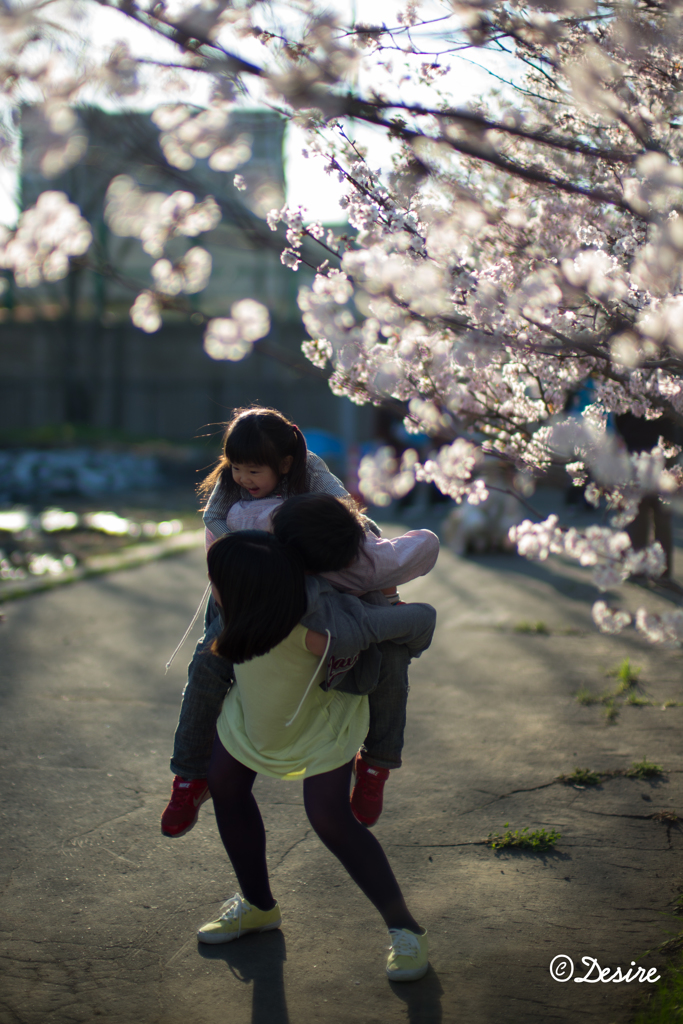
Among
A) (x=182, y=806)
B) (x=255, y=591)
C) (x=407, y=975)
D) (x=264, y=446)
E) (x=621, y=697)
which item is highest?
(x=264, y=446)

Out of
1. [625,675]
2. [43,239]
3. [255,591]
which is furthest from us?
[625,675]

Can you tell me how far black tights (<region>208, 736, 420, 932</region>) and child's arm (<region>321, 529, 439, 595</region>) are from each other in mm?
487

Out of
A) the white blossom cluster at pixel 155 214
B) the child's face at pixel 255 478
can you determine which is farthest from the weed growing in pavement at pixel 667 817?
the white blossom cluster at pixel 155 214

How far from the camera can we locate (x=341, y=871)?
283 centimetres

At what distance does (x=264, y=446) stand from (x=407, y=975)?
1.47 meters

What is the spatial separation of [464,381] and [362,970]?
6.79 ft

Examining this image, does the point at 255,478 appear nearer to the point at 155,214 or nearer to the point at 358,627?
the point at 358,627

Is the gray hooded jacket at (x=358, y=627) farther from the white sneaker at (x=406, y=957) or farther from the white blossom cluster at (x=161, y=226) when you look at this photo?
the white blossom cluster at (x=161, y=226)

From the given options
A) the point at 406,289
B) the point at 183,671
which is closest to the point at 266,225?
the point at 406,289

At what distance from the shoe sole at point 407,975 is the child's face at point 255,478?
135 centimetres

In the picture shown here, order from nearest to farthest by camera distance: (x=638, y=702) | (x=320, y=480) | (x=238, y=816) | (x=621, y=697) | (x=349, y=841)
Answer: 1. (x=349, y=841)
2. (x=238, y=816)
3. (x=320, y=480)
4. (x=638, y=702)
5. (x=621, y=697)

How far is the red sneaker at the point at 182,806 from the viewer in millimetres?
2469

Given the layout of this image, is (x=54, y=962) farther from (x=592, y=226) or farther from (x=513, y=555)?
(x=513, y=555)

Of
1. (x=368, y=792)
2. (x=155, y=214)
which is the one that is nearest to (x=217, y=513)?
(x=368, y=792)
